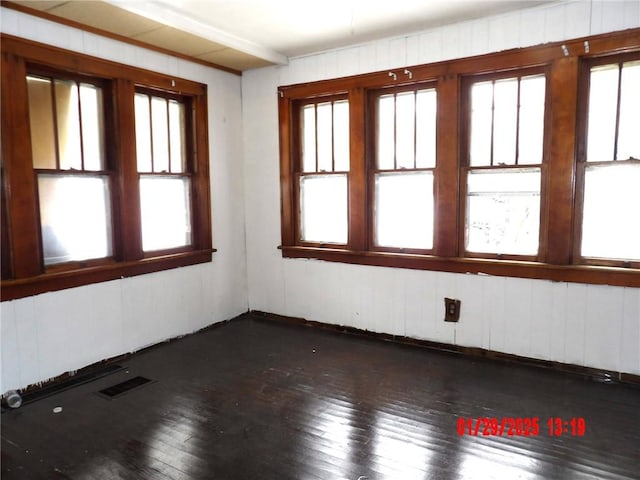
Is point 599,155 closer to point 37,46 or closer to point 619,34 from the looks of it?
point 619,34

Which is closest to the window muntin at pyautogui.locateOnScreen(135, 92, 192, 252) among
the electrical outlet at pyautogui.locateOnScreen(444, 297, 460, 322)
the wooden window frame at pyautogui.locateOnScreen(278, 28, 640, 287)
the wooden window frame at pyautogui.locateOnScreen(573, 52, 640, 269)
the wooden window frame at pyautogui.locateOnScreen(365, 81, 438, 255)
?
the wooden window frame at pyautogui.locateOnScreen(278, 28, 640, 287)

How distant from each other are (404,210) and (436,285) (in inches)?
30.6

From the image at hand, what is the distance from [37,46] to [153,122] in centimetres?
115

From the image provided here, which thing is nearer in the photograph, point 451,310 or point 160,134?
point 451,310

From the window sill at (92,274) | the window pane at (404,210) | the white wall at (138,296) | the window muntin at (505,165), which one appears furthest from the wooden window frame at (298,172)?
the window muntin at (505,165)

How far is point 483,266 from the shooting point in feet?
13.0

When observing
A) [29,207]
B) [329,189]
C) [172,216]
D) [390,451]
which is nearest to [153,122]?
[172,216]

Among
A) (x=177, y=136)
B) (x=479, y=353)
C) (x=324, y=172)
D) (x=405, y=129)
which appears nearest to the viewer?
(x=479, y=353)

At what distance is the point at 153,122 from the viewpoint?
171 inches

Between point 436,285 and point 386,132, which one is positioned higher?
point 386,132

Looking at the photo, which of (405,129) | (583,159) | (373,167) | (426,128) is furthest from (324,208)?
(583,159)

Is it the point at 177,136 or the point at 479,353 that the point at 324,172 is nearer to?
the point at 177,136

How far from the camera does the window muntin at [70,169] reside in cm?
349

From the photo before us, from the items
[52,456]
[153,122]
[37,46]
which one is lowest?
[52,456]
